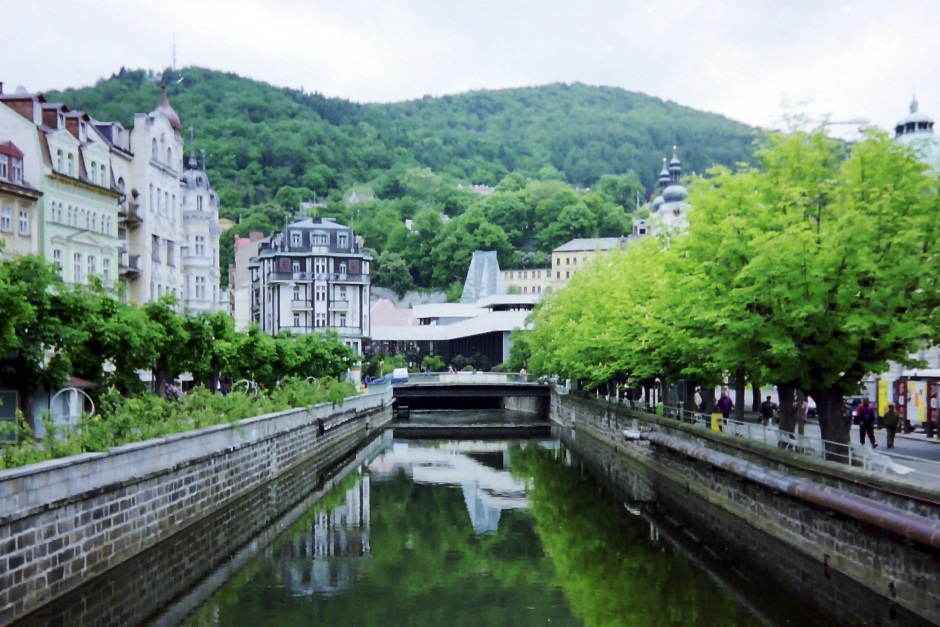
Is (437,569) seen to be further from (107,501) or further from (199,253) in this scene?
(199,253)

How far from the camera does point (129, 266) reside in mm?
54656

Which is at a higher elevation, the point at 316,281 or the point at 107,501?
the point at 316,281

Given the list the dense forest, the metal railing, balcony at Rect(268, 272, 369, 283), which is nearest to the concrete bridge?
balcony at Rect(268, 272, 369, 283)

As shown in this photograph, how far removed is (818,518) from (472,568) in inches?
316

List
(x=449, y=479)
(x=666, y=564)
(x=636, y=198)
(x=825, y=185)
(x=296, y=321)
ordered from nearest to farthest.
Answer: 1. (x=666, y=564)
2. (x=825, y=185)
3. (x=449, y=479)
4. (x=296, y=321)
5. (x=636, y=198)

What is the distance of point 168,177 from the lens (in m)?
59.5

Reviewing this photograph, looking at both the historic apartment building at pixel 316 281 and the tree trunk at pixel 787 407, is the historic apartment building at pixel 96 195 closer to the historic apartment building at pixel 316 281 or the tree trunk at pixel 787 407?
the tree trunk at pixel 787 407

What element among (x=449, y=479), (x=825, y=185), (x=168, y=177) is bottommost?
(x=449, y=479)

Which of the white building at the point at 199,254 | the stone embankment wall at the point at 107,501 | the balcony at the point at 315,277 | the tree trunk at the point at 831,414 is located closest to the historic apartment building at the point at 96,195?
the white building at the point at 199,254

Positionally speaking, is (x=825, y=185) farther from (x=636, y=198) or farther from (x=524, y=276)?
(x=636, y=198)

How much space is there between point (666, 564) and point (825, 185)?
418 inches

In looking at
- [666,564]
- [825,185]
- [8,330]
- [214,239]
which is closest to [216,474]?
[8,330]

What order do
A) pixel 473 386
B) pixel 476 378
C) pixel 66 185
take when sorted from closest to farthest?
pixel 66 185 < pixel 473 386 < pixel 476 378

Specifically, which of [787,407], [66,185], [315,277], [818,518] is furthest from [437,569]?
[315,277]
